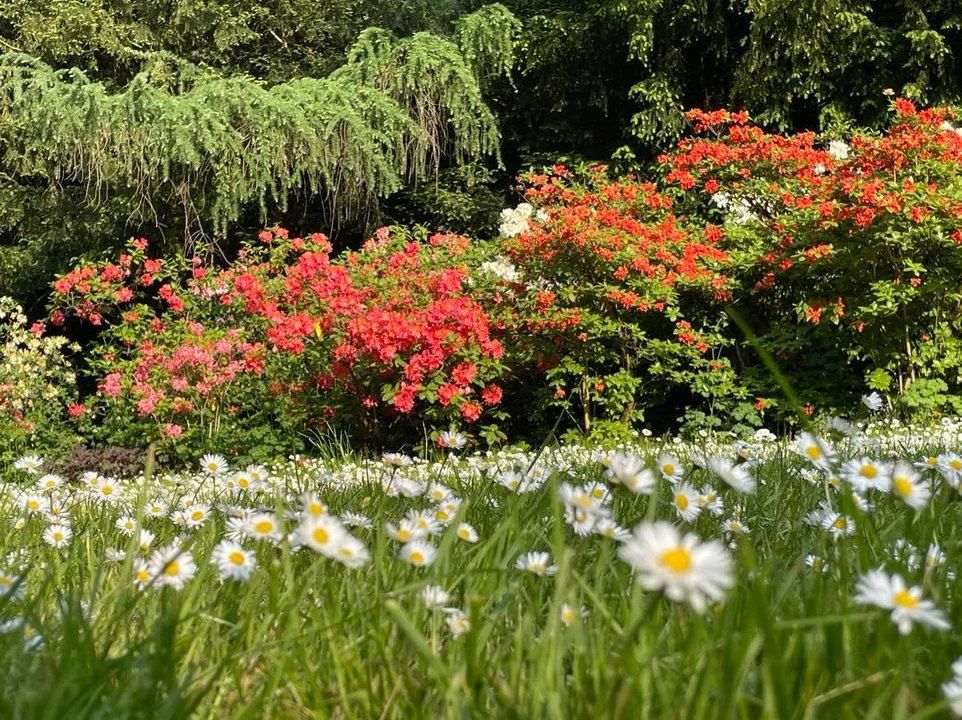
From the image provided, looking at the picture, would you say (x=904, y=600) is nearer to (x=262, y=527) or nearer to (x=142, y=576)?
(x=262, y=527)

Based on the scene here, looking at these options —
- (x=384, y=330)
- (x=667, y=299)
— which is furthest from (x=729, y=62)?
(x=384, y=330)

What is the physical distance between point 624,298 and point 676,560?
5.56m

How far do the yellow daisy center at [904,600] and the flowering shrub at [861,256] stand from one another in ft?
18.8

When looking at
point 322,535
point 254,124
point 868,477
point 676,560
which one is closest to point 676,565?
point 676,560

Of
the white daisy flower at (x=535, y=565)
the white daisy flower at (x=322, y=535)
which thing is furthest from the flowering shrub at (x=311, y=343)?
the white daisy flower at (x=322, y=535)

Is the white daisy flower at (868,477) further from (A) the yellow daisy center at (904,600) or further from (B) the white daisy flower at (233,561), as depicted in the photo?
(B) the white daisy flower at (233,561)

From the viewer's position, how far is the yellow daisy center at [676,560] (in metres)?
0.45

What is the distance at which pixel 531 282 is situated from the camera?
252 inches

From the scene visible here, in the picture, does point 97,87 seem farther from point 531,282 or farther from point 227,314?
point 531,282

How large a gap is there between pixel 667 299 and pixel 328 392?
104 inches

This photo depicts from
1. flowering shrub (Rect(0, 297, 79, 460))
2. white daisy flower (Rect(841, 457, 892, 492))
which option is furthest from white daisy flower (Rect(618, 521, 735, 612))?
flowering shrub (Rect(0, 297, 79, 460))

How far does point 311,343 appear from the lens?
661cm

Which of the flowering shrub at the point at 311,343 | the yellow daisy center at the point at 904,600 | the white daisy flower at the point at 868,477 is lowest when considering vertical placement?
the flowering shrub at the point at 311,343

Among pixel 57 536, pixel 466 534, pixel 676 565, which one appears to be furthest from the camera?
pixel 57 536
